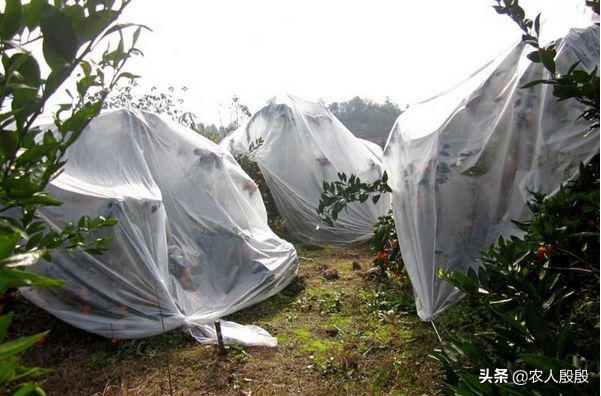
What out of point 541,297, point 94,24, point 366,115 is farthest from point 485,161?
point 366,115

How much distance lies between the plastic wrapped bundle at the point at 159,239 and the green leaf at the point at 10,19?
11.5 ft

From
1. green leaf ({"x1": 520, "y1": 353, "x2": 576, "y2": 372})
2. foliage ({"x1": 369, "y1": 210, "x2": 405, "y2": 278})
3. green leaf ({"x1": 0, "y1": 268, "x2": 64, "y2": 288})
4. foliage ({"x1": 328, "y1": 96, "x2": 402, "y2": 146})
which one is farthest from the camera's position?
foliage ({"x1": 328, "y1": 96, "x2": 402, "y2": 146})

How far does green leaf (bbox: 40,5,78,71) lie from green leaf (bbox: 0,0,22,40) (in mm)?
39

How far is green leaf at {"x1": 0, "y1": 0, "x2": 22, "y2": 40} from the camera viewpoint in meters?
0.68

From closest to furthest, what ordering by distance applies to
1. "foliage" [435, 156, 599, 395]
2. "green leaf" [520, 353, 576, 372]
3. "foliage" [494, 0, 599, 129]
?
"green leaf" [520, 353, 576, 372], "foliage" [435, 156, 599, 395], "foliage" [494, 0, 599, 129]

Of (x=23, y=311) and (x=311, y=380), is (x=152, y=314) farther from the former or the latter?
(x=311, y=380)

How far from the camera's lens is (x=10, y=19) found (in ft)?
2.27

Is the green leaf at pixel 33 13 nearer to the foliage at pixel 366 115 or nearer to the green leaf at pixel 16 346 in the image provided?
the green leaf at pixel 16 346

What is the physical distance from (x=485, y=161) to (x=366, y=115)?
32.8m

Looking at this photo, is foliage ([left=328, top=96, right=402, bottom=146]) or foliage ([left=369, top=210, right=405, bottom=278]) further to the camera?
foliage ([left=328, top=96, right=402, bottom=146])

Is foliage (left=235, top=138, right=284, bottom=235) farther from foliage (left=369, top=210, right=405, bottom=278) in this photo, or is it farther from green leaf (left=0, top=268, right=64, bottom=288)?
green leaf (left=0, top=268, right=64, bottom=288)

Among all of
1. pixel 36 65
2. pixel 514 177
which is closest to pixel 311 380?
pixel 514 177

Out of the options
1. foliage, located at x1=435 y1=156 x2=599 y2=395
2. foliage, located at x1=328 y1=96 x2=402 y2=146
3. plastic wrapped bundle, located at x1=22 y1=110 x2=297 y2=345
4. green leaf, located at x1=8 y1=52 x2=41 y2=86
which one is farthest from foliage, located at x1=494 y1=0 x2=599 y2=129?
foliage, located at x1=328 y1=96 x2=402 y2=146

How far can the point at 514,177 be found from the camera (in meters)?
3.57
